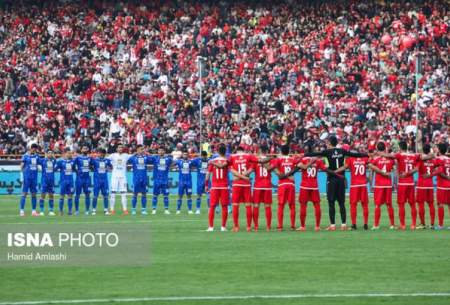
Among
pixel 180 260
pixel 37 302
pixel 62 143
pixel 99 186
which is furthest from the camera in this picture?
pixel 62 143

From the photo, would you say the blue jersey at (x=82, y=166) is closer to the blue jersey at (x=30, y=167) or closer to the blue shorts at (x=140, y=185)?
the blue jersey at (x=30, y=167)

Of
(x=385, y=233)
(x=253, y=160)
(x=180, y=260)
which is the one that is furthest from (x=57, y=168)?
(x=180, y=260)

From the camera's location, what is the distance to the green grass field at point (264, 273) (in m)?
15.7

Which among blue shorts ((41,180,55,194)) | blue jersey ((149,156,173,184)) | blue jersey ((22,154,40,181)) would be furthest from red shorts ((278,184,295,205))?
blue jersey ((22,154,40,181))

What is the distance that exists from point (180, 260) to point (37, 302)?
5.27 metres

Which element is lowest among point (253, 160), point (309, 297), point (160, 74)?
point (309, 297)

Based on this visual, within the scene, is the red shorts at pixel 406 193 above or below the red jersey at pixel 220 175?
below

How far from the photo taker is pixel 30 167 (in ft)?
Answer: 118

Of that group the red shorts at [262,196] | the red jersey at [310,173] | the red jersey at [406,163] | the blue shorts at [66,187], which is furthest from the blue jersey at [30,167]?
the red jersey at [406,163]

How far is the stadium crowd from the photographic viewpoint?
1943 inches

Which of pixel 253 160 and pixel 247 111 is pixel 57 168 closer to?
pixel 253 160

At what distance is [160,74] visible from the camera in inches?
2104

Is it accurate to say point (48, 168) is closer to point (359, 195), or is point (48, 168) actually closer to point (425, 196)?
point (359, 195)

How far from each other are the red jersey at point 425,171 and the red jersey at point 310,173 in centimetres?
241
